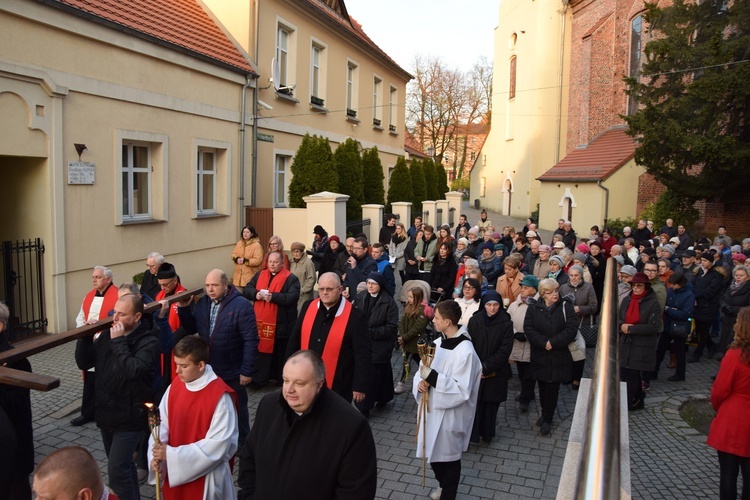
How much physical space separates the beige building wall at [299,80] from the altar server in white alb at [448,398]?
501 inches

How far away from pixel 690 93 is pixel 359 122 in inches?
450

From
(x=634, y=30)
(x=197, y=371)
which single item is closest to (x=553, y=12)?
(x=634, y=30)

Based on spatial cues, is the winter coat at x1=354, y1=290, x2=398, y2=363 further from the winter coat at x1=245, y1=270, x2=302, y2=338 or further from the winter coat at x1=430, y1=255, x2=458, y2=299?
the winter coat at x1=430, y1=255, x2=458, y2=299

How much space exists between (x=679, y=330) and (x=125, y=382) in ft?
24.3

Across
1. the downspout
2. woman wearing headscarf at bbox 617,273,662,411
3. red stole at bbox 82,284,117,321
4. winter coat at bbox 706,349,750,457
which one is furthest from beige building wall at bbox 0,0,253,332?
the downspout

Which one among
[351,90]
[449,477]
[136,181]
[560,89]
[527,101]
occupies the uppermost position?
[560,89]

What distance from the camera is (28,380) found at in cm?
342

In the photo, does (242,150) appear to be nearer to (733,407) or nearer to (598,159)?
(733,407)

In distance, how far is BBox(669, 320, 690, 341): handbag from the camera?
8.80 m

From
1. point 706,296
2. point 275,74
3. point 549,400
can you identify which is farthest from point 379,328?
point 275,74

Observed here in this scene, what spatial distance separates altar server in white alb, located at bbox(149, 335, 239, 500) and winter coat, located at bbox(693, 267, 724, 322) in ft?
27.5

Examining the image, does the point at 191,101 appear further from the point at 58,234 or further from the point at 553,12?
the point at 553,12

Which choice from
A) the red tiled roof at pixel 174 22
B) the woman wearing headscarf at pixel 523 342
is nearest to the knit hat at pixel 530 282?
the woman wearing headscarf at pixel 523 342

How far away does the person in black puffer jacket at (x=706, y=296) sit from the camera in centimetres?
983
